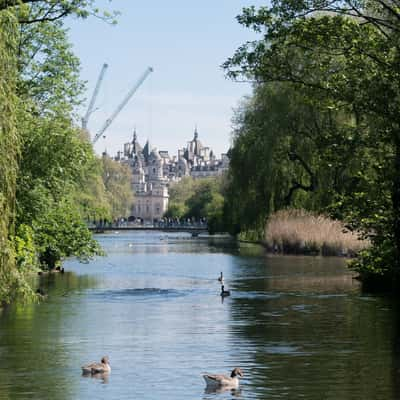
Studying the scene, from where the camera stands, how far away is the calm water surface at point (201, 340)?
19.0 m

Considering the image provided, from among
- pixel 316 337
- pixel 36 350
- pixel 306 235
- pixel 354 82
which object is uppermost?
pixel 354 82

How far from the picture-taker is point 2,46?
19.8m

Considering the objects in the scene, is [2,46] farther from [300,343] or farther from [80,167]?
[80,167]

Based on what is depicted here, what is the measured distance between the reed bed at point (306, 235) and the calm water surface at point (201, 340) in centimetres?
1432

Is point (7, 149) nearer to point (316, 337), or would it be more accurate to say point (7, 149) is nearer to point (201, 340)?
point (201, 340)

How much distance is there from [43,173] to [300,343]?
15.5 m

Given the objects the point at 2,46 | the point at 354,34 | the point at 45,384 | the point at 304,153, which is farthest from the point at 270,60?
the point at 304,153

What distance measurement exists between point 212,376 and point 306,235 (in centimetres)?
4212

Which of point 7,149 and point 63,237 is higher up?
point 7,149

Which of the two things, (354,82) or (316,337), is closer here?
(316,337)

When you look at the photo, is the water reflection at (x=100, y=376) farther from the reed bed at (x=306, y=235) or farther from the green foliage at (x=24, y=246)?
the reed bed at (x=306, y=235)

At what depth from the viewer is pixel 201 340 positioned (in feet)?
81.7

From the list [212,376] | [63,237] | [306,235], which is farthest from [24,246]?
[306,235]

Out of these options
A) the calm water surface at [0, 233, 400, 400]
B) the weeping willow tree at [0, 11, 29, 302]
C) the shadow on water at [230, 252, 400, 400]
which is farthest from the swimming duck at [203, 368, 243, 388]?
the weeping willow tree at [0, 11, 29, 302]
